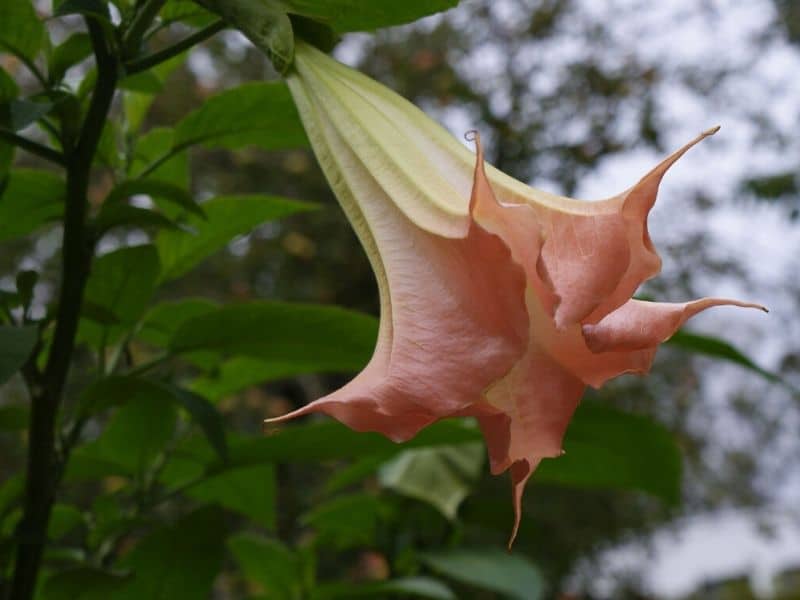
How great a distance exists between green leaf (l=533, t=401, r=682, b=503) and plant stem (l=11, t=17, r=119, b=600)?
0.33 metres

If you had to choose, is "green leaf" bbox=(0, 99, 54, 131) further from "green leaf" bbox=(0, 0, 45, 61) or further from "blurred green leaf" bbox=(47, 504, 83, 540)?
"blurred green leaf" bbox=(47, 504, 83, 540)

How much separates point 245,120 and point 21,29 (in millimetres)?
121

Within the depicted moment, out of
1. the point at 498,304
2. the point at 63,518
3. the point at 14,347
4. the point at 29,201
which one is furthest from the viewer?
the point at 63,518

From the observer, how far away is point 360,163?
1.16 feet

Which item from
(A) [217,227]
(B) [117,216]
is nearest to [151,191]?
(B) [117,216]

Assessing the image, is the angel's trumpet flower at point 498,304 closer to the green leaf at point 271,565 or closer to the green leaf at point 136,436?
the green leaf at point 136,436

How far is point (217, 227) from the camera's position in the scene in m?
0.60

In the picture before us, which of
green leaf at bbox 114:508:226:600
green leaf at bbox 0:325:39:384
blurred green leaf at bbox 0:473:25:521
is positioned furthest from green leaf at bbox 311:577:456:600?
green leaf at bbox 0:325:39:384

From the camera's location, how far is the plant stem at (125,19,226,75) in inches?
15.5

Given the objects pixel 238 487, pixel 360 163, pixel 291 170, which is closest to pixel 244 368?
pixel 238 487

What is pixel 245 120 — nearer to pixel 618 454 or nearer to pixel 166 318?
pixel 166 318

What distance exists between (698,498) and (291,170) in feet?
10.4

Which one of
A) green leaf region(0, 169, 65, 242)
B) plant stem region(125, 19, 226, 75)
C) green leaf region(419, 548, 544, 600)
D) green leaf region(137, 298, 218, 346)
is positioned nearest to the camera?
plant stem region(125, 19, 226, 75)

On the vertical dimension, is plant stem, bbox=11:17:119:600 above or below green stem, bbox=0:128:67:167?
below
